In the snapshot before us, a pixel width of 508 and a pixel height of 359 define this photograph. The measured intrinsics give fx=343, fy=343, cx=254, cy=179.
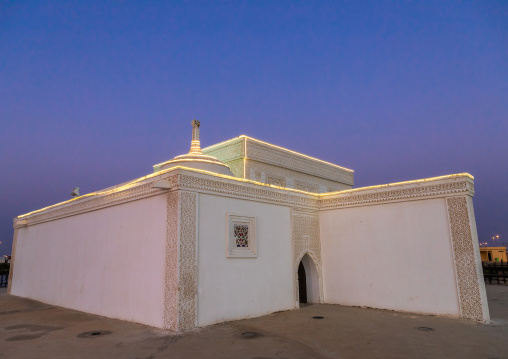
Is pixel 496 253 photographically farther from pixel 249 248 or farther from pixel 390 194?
pixel 249 248

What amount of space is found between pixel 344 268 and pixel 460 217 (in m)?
2.84

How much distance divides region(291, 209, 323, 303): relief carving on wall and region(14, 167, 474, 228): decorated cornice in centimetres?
26

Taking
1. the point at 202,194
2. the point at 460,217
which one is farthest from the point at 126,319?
the point at 460,217

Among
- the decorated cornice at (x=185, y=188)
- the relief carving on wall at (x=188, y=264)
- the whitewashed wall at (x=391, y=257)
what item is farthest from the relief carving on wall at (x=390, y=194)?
the relief carving on wall at (x=188, y=264)

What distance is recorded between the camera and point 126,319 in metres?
6.50

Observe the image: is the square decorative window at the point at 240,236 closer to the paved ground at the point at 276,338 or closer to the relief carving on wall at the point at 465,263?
the paved ground at the point at 276,338

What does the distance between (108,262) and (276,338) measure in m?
4.06

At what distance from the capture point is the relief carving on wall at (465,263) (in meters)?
6.36

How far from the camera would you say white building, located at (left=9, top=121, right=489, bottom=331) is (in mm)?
6008

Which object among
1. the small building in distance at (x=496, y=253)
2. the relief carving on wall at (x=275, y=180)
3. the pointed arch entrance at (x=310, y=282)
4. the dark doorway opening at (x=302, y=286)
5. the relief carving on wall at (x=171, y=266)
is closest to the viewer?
the relief carving on wall at (x=171, y=266)

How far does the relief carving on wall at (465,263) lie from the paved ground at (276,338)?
1.21 feet

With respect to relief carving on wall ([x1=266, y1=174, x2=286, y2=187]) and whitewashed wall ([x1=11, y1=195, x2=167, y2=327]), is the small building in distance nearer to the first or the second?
relief carving on wall ([x1=266, y1=174, x2=286, y2=187])

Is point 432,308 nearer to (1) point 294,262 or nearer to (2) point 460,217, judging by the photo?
(2) point 460,217

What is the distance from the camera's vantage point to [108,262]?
7230 mm
